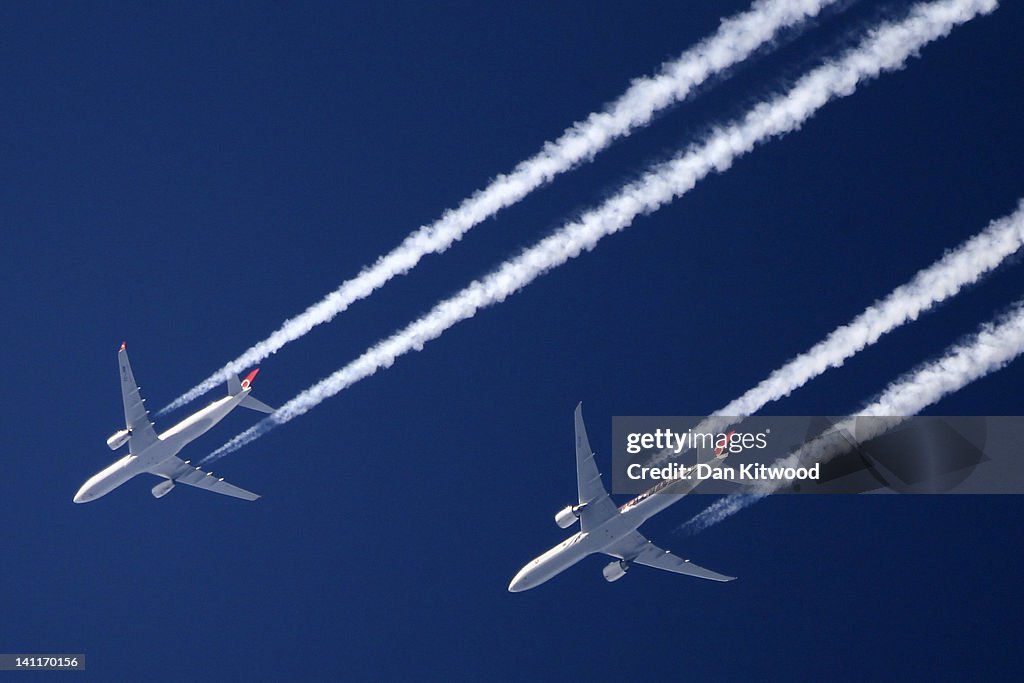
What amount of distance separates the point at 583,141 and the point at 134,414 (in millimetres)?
19285

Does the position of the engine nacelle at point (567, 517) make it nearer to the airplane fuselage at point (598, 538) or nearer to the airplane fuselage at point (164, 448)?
the airplane fuselage at point (598, 538)

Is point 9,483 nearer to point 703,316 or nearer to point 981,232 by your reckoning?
point 703,316

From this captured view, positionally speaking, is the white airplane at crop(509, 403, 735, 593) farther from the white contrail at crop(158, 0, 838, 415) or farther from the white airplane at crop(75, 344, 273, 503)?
the white airplane at crop(75, 344, 273, 503)

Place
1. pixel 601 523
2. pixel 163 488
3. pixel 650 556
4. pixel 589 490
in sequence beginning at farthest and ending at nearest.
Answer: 1. pixel 163 488
2. pixel 650 556
3. pixel 601 523
4. pixel 589 490

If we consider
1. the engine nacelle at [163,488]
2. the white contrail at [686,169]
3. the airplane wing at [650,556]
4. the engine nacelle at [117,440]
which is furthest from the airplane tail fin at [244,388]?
the airplane wing at [650,556]

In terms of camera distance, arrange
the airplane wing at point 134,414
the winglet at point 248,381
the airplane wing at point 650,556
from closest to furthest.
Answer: the airplane wing at point 650,556, the winglet at point 248,381, the airplane wing at point 134,414

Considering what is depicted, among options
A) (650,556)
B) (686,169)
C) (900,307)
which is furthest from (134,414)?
(900,307)

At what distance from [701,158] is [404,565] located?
2353 centimetres

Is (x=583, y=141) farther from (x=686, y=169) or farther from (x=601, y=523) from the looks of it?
(x=601, y=523)

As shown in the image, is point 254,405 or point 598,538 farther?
point 254,405

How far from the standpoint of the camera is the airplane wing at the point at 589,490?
40875 millimetres

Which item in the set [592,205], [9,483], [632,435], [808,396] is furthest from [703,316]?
[9,483]

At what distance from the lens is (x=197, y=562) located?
57.1 m

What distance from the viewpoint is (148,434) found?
48531 mm
